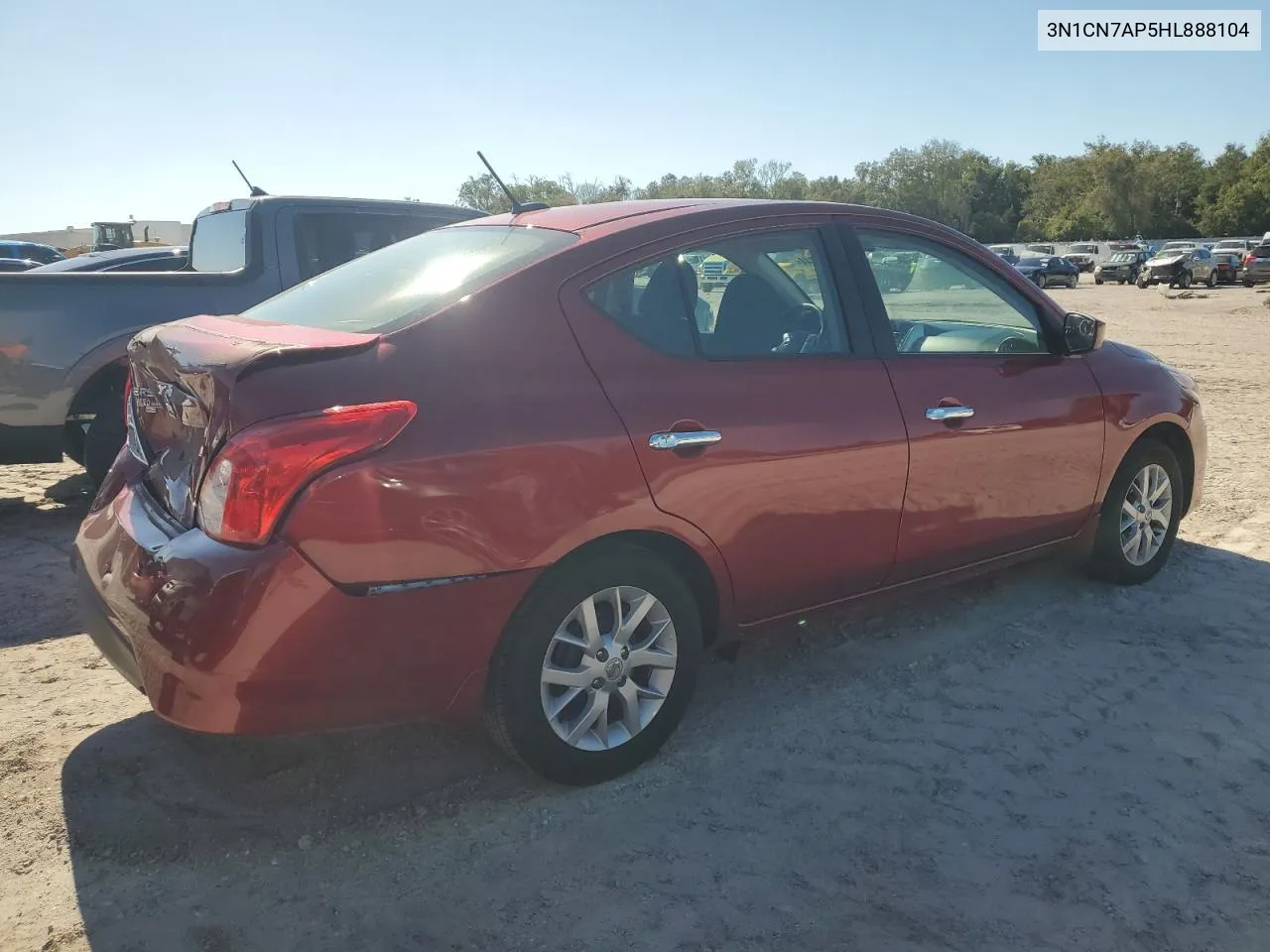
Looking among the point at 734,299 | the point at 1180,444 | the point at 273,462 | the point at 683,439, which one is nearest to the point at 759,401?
the point at 683,439

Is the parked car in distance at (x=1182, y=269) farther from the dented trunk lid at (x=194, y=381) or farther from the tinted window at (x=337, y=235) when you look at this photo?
the dented trunk lid at (x=194, y=381)

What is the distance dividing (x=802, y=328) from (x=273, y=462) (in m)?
1.89

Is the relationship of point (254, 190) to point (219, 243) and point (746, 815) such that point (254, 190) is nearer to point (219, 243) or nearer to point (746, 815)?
point (219, 243)

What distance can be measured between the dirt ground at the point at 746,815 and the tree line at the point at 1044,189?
5957 centimetres

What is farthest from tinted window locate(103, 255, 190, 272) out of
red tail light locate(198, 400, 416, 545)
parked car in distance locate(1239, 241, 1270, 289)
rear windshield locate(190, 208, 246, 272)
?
parked car in distance locate(1239, 241, 1270, 289)

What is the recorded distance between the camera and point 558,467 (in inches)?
107

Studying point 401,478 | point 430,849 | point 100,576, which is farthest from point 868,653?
point 100,576

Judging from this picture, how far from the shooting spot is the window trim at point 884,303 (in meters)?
3.60

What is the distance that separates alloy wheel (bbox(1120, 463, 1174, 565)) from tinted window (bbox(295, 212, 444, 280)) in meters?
4.50

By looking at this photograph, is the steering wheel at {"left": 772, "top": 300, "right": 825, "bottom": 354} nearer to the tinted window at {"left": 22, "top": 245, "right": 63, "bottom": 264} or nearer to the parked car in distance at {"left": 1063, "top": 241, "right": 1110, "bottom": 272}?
the tinted window at {"left": 22, "top": 245, "right": 63, "bottom": 264}

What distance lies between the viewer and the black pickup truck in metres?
5.45

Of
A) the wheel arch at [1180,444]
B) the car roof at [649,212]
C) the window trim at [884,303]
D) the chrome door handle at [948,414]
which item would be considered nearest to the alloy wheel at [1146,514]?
the wheel arch at [1180,444]

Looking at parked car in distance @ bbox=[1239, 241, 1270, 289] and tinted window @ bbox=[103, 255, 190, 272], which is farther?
parked car in distance @ bbox=[1239, 241, 1270, 289]

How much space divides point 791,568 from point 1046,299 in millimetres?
1859
